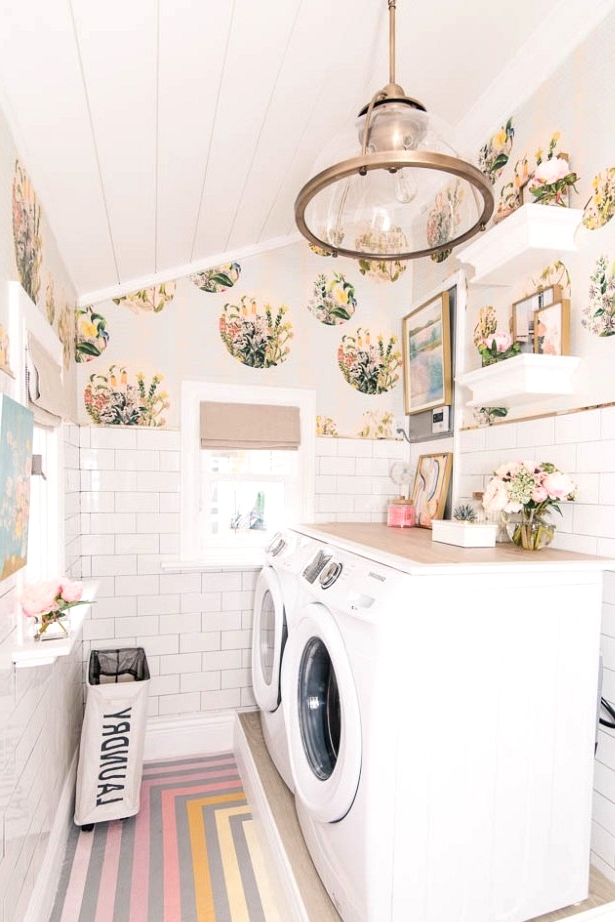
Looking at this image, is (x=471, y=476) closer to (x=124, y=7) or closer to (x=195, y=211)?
(x=195, y=211)

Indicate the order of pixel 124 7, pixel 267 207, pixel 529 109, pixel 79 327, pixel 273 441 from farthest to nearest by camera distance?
pixel 273 441, pixel 79 327, pixel 267 207, pixel 529 109, pixel 124 7

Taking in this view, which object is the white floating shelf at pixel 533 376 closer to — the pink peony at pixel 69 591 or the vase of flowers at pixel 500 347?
the vase of flowers at pixel 500 347

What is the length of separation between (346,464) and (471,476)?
79 cm

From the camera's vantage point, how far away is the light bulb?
1.21 m

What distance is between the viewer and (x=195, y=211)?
85.7 inches

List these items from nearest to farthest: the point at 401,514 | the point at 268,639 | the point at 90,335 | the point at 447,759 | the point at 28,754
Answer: the point at 447,759, the point at 28,754, the point at 268,639, the point at 90,335, the point at 401,514

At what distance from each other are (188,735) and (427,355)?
2.34m

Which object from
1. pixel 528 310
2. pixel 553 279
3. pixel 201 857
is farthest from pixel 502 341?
pixel 201 857

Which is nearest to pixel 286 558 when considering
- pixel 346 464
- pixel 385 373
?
pixel 346 464

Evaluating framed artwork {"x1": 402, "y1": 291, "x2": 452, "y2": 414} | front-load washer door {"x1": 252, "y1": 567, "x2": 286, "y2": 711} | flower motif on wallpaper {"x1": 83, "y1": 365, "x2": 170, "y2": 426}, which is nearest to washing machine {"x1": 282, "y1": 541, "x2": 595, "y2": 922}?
front-load washer door {"x1": 252, "y1": 567, "x2": 286, "y2": 711}

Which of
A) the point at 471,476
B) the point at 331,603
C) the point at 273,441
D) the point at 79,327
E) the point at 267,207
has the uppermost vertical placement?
the point at 267,207

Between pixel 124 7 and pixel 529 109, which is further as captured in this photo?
pixel 529 109

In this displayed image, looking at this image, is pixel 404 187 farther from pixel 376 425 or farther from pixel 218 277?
pixel 376 425

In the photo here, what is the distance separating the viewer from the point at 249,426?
2.81 m
